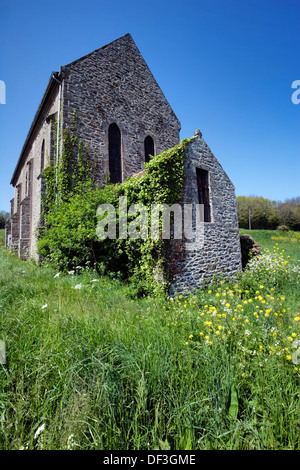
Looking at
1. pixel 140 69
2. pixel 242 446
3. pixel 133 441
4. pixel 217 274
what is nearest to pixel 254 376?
pixel 242 446

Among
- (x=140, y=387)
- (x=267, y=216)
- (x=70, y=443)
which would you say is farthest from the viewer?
(x=267, y=216)

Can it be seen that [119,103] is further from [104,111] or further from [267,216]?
[267,216]

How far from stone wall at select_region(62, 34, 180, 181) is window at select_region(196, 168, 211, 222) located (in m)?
4.26

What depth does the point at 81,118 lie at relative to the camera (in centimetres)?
986

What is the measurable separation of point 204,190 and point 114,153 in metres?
5.19

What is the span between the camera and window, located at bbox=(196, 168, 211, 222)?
813cm

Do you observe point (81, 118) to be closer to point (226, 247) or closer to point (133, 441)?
point (226, 247)

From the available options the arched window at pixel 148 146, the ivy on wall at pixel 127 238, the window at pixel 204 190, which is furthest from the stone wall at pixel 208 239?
the arched window at pixel 148 146

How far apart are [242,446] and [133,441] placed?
2.82 ft

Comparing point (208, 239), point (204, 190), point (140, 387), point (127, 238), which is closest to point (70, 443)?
point (140, 387)

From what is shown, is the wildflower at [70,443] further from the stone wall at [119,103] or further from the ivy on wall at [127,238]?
the stone wall at [119,103]

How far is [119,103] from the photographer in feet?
36.9

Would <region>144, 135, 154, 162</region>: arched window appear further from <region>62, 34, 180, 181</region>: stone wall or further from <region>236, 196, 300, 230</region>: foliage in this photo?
<region>236, 196, 300, 230</region>: foliage
